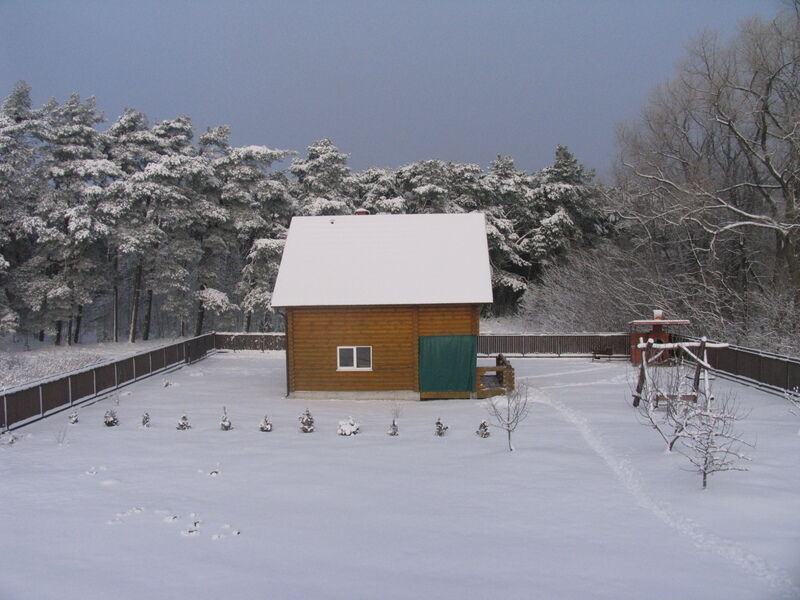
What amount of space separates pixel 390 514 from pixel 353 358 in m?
10.7

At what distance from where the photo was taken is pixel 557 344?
94.9 ft

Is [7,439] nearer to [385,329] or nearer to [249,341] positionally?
[385,329]

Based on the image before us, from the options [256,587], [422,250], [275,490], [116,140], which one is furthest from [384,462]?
[116,140]

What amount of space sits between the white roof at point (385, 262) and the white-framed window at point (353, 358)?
63.8 inches

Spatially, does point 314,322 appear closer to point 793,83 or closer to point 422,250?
point 422,250

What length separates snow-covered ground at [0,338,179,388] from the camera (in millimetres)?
23500

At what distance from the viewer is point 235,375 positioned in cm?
2345

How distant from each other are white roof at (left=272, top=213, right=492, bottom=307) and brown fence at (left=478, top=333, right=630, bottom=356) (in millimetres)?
8652

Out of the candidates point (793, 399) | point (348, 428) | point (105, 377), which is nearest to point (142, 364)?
point (105, 377)

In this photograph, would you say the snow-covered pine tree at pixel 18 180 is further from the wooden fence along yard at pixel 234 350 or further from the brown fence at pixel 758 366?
the brown fence at pixel 758 366

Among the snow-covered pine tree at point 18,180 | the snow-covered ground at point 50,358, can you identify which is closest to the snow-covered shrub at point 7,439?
the snow-covered ground at point 50,358

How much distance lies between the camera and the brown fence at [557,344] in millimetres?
28297

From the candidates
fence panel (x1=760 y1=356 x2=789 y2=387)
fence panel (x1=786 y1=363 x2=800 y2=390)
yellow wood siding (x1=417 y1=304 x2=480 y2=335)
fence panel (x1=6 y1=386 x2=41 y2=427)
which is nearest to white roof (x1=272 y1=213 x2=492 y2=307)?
yellow wood siding (x1=417 y1=304 x2=480 y2=335)

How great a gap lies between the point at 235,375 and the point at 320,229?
7.03 m
